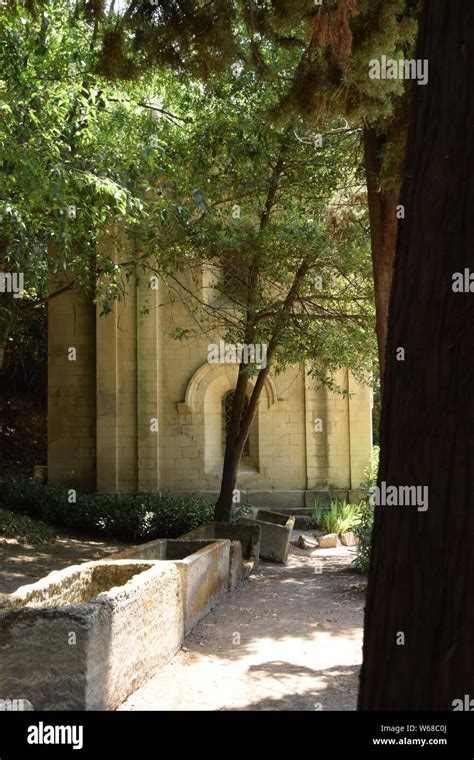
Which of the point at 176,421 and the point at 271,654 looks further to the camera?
the point at 176,421

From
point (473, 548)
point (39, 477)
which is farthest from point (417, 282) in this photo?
point (39, 477)

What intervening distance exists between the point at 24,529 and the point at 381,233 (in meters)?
10.2

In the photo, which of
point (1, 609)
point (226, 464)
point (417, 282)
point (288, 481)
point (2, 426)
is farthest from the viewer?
point (2, 426)

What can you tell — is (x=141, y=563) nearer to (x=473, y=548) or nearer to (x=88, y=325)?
(x=473, y=548)

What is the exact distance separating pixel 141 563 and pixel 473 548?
4880 mm

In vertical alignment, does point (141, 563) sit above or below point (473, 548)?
below

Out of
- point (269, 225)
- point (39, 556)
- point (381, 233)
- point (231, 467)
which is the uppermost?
point (269, 225)

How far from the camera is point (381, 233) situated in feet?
21.7

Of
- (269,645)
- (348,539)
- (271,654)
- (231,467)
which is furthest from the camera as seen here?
(348,539)

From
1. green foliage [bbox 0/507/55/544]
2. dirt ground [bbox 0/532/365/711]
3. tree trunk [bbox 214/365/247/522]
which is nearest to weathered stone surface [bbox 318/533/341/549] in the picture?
dirt ground [bbox 0/532/365/711]

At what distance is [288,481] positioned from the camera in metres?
18.1
